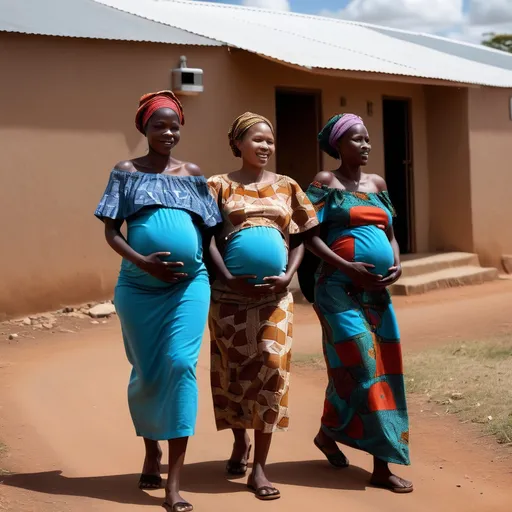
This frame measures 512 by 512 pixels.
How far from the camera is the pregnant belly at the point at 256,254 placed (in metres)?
4.43

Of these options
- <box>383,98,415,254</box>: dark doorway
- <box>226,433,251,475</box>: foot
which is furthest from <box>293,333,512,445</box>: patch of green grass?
<box>383,98,415,254</box>: dark doorway

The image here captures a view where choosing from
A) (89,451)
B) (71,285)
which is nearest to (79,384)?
(89,451)

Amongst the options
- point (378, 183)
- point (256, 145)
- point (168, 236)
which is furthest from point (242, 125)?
point (378, 183)

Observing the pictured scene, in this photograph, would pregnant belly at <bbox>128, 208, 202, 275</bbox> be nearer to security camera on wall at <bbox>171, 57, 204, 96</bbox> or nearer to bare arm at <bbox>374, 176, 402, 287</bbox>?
bare arm at <bbox>374, 176, 402, 287</bbox>

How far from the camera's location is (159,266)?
4.24 m

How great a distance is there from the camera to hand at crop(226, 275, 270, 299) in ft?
14.5

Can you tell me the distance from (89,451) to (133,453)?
23 cm

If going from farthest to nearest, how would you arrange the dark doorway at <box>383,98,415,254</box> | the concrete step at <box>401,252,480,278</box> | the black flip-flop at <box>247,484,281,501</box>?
1. the dark doorway at <box>383,98,415,254</box>
2. the concrete step at <box>401,252,480,278</box>
3. the black flip-flop at <box>247,484,281,501</box>

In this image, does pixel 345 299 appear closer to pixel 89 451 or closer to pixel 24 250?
pixel 89 451

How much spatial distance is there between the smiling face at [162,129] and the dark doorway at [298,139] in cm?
850

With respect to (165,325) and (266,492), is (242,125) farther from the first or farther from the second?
(266,492)

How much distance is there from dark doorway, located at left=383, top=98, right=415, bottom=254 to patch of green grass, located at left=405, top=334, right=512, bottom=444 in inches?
208

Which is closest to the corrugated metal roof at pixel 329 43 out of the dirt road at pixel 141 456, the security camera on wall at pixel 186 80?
the security camera on wall at pixel 186 80

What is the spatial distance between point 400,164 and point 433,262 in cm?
192
